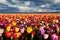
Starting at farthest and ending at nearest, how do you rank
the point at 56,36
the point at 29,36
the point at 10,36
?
the point at 29,36 < the point at 10,36 < the point at 56,36

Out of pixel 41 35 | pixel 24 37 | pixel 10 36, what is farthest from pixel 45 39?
pixel 10 36

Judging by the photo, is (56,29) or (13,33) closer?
(13,33)

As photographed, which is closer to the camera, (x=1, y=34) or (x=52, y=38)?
(x=52, y=38)

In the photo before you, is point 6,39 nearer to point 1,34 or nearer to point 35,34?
point 1,34

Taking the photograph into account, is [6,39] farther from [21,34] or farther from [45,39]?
[45,39]

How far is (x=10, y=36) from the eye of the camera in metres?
2.41

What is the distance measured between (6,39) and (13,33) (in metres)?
0.15

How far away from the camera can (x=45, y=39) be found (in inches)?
100

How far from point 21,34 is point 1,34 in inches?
9.2

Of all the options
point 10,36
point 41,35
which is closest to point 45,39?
point 41,35

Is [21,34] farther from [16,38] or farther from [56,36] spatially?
[56,36]

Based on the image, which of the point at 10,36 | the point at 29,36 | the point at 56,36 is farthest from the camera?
the point at 29,36

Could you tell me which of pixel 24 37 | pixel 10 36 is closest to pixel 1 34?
pixel 10 36

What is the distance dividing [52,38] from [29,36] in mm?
439
